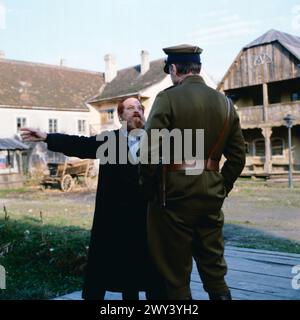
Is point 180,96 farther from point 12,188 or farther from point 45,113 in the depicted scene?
point 45,113

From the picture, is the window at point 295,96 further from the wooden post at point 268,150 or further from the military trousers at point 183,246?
the military trousers at point 183,246

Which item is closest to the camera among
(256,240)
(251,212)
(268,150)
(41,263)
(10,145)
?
(41,263)

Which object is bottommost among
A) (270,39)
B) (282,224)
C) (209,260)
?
(282,224)

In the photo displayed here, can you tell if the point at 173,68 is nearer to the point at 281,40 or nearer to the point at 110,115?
the point at 281,40

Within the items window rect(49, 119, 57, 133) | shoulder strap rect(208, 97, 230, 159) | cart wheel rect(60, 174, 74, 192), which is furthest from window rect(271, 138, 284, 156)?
shoulder strap rect(208, 97, 230, 159)

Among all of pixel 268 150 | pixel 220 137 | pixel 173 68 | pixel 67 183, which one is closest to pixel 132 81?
pixel 268 150

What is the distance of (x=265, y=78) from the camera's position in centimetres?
2547

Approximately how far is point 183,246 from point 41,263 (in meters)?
3.56

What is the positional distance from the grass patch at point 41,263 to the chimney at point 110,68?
29.6m

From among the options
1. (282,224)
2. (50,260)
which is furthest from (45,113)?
(50,260)

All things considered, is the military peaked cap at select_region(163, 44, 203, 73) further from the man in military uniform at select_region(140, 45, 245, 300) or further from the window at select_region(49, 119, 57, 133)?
the window at select_region(49, 119, 57, 133)

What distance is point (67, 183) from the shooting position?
2055cm

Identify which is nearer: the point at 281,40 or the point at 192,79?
the point at 192,79

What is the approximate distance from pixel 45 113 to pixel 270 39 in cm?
1586
